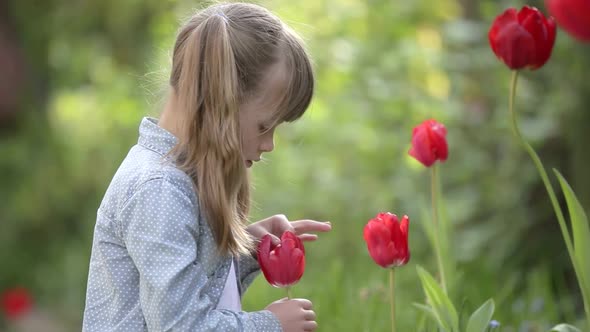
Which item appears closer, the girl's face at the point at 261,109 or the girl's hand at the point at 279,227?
the girl's face at the point at 261,109

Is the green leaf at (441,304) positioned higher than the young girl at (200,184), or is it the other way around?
the young girl at (200,184)

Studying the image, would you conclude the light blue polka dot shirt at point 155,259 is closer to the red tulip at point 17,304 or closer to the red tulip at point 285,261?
the red tulip at point 285,261

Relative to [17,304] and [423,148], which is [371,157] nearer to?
[17,304]

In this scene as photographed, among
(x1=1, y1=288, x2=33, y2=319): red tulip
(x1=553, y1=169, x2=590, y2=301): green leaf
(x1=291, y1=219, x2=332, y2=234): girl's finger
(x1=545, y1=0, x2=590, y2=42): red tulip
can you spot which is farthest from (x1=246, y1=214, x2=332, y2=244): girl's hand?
(x1=1, y1=288, x2=33, y2=319): red tulip

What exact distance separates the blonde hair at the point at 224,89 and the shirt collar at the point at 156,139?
4cm

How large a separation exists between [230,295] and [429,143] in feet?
1.63

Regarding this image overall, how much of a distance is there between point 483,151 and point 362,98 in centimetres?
71

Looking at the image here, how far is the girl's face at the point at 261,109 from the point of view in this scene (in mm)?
1754

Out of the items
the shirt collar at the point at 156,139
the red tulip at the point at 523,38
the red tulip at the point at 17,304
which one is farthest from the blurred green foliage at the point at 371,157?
the red tulip at the point at 523,38

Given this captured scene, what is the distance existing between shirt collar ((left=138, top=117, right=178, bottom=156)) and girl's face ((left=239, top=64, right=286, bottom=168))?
0.13 meters

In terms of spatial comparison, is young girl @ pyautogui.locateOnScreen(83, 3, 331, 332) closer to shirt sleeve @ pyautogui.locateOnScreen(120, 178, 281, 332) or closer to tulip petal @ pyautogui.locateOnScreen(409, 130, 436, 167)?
shirt sleeve @ pyautogui.locateOnScreen(120, 178, 281, 332)

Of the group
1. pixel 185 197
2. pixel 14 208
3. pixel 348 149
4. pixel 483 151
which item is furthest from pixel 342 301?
pixel 14 208

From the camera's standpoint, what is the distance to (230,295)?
5.99 feet

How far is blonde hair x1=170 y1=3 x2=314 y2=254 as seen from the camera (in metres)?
1.71
